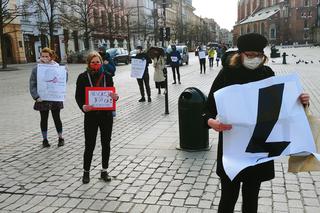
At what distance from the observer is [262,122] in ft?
9.77

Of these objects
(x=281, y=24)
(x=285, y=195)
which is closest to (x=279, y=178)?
(x=285, y=195)

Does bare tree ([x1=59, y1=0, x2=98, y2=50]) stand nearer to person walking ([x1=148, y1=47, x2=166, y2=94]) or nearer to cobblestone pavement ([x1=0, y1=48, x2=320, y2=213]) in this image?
person walking ([x1=148, y1=47, x2=166, y2=94])

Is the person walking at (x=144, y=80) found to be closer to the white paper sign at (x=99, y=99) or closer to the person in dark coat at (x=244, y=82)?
the white paper sign at (x=99, y=99)

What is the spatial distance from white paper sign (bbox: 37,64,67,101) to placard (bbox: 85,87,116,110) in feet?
7.84

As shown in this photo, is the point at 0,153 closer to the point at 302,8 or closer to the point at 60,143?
the point at 60,143

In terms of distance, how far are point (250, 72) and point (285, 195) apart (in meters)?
2.28

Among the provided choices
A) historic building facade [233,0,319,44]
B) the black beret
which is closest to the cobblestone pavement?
the black beret

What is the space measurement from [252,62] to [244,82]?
168mm

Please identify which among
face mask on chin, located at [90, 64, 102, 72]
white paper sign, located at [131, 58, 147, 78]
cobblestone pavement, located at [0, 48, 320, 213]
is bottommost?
cobblestone pavement, located at [0, 48, 320, 213]

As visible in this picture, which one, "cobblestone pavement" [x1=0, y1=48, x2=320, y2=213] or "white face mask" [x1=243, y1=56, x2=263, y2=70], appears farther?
"cobblestone pavement" [x1=0, y1=48, x2=320, y2=213]

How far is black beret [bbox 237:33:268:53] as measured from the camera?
298cm

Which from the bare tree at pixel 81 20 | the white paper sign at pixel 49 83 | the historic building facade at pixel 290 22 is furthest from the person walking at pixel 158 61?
the historic building facade at pixel 290 22

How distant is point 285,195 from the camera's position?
4.67m

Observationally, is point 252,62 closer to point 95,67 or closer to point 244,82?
point 244,82
